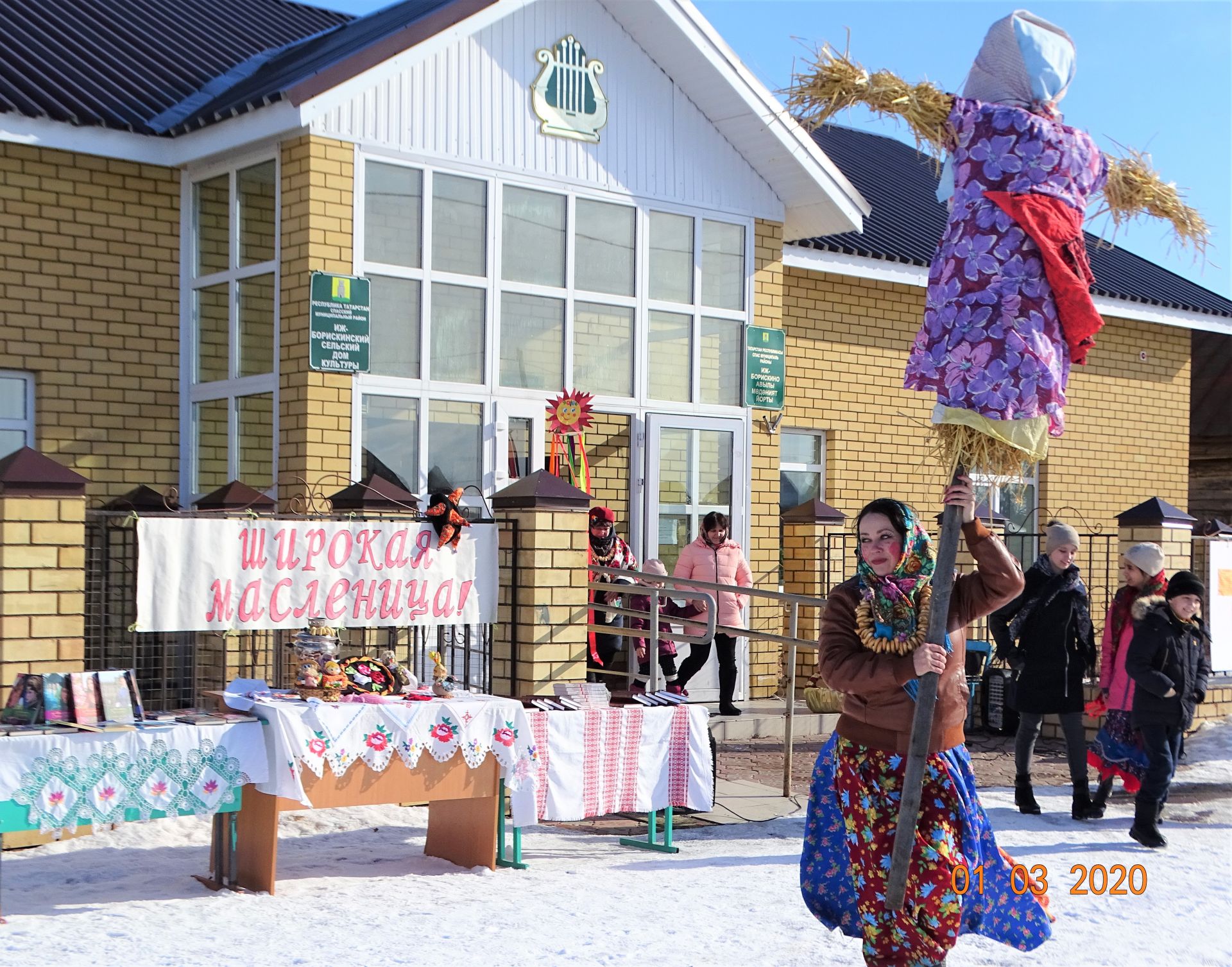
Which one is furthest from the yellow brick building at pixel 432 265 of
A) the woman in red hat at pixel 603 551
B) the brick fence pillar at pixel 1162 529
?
the brick fence pillar at pixel 1162 529

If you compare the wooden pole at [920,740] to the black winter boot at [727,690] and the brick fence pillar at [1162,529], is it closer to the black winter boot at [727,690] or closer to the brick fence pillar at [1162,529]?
the black winter boot at [727,690]

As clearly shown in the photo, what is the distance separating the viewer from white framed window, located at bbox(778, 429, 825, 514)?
1432cm

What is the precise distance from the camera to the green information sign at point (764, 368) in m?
12.2

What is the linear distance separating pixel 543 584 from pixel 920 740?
148 inches

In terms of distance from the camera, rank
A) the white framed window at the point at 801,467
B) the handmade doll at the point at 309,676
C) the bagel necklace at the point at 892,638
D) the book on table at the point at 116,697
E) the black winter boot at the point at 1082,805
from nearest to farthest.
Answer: the bagel necklace at the point at 892,638 → the book on table at the point at 116,697 → the handmade doll at the point at 309,676 → the black winter boot at the point at 1082,805 → the white framed window at the point at 801,467

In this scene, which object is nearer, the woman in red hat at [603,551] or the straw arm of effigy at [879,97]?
the straw arm of effigy at [879,97]

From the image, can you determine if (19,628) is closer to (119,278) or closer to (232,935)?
(232,935)

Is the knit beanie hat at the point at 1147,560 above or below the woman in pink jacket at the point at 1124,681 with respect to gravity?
above

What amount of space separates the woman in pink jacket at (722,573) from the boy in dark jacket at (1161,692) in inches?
135

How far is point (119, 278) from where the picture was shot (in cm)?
1047

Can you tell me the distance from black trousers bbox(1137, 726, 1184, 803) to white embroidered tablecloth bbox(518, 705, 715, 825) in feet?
8.14

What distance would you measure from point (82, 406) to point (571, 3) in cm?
467

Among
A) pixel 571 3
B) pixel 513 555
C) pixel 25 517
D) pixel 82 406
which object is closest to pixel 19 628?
pixel 25 517

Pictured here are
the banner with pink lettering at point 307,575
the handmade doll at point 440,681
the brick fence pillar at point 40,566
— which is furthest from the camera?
the handmade doll at point 440,681
